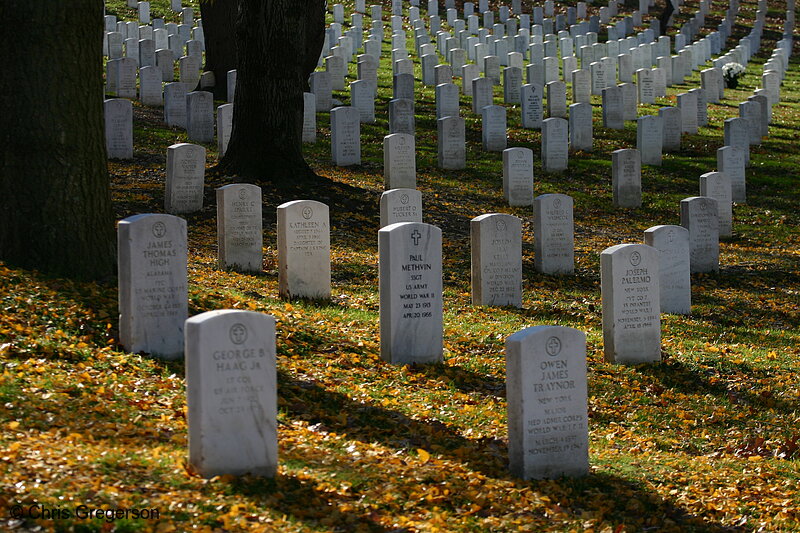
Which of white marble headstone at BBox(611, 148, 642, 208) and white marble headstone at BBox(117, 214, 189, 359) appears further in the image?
white marble headstone at BBox(611, 148, 642, 208)

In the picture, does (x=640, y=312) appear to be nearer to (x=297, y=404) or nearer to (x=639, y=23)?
(x=297, y=404)

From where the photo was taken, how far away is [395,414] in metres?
9.03

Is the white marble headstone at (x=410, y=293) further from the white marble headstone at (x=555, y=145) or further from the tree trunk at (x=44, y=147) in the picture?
the white marble headstone at (x=555, y=145)

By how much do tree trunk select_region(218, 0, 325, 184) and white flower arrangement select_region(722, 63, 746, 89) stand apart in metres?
21.4

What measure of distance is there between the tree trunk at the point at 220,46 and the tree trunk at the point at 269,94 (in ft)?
29.3

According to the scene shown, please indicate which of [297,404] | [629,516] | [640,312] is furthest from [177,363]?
[640,312]

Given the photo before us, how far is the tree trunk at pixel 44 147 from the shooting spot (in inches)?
421

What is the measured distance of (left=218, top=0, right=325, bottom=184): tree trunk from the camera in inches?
715

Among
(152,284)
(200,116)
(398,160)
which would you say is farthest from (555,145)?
(152,284)

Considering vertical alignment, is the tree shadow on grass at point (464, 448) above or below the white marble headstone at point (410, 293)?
below

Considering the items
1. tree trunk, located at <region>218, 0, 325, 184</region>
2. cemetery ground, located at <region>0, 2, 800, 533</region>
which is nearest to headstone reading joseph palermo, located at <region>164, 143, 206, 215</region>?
cemetery ground, located at <region>0, 2, 800, 533</region>

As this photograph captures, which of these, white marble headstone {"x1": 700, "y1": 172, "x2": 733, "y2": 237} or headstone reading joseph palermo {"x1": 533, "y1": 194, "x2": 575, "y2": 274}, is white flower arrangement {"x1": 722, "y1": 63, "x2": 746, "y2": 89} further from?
headstone reading joseph palermo {"x1": 533, "y1": 194, "x2": 575, "y2": 274}

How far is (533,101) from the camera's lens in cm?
2695

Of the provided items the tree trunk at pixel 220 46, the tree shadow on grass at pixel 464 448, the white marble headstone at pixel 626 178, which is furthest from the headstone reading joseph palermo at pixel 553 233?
the tree trunk at pixel 220 46
